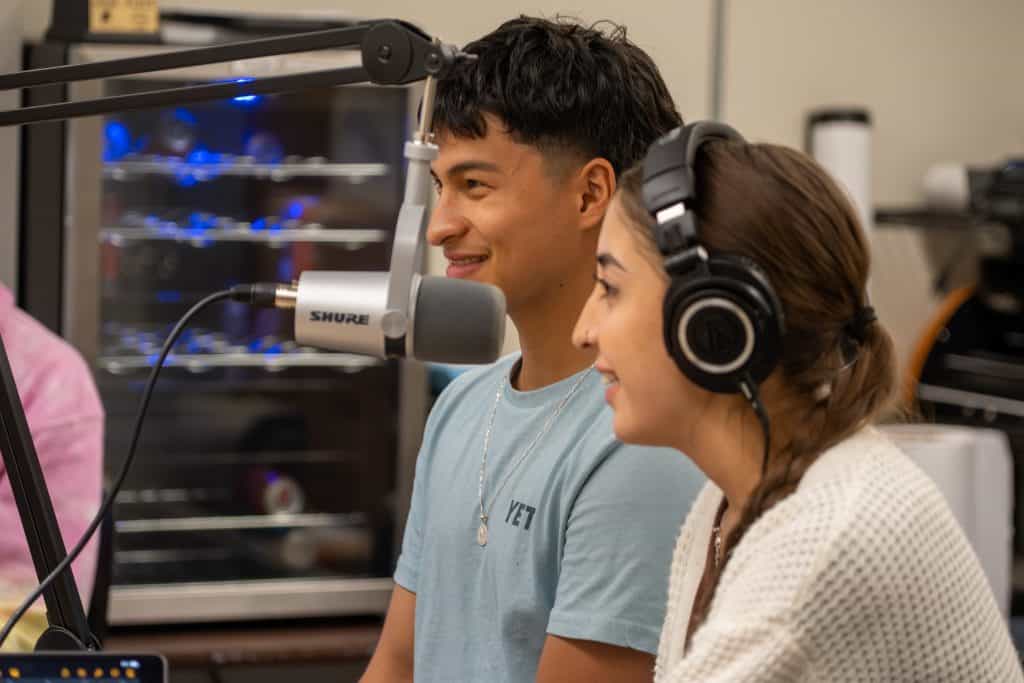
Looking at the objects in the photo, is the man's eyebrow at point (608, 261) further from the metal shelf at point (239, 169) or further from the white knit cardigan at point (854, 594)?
the metal shelf at point (239, 169)

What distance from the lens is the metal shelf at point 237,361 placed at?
343cm

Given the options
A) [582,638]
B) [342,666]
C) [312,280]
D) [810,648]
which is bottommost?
[342,666]

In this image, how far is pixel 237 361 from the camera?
3.50 metres

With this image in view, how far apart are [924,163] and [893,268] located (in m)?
0.36

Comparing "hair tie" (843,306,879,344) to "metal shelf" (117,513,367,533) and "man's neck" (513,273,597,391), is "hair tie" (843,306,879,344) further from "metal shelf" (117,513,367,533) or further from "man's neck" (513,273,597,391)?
"metal shelf" (117,513,367,533)

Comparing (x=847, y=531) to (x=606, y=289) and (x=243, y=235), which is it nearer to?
(x=606, y=289)

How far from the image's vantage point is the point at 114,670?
88 cm

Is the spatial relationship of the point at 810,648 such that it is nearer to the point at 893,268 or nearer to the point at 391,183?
the point at 391,183

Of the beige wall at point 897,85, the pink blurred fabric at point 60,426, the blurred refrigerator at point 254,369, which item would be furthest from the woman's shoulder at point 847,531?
the beige wall at point 897,85

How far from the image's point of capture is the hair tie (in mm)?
1118

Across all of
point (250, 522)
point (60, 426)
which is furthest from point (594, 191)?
point (250, 522)

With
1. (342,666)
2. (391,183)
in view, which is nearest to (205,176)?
(391,183)

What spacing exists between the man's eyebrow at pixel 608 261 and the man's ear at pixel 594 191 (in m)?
0.26

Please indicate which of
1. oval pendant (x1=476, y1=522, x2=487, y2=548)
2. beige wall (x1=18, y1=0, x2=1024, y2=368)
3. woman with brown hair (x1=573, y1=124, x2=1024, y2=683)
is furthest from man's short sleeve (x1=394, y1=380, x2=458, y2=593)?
beige wall (x1=18, y1=0, x2=1024, y2=368)
